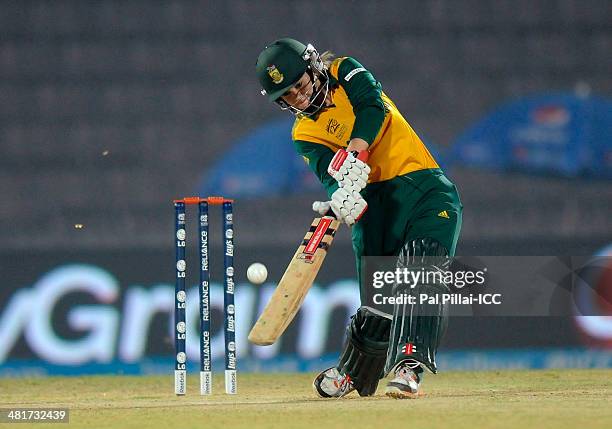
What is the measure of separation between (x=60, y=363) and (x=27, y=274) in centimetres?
52

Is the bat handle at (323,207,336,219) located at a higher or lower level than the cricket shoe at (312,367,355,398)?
higher

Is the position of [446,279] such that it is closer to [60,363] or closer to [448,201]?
[448,201]

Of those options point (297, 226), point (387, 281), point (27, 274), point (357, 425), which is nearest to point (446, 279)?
point (387, 281)

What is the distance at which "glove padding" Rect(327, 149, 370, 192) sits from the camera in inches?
166

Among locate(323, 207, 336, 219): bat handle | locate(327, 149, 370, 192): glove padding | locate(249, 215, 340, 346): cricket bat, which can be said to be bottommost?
locate(249, 215, 340, 346): cricket bat

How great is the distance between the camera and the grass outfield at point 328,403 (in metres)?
3.50

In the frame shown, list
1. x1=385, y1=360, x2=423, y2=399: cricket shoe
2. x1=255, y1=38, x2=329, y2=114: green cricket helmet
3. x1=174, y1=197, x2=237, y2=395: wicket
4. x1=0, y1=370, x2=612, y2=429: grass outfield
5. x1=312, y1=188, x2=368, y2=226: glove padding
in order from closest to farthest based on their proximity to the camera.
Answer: x1=0, y1=370, x2=612, y2=429: grass outfield < x1=385, y1=360, x2=423, y2=399: cricket shoe < x1=312, y1=188, x2=368, y2=226: glove padding < x1=255, y1=38, x2=329, y2=114: green cricket helmet < x1=174, y1=197, x2=237, y2=395: wicket

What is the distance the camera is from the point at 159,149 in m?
7.01

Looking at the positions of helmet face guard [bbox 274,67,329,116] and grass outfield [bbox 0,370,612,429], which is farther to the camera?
helmet face guard [bbox 274,67,329,116]

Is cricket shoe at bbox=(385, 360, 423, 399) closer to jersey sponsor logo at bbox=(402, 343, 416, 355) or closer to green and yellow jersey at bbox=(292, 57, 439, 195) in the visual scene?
jersey sponsor logo at bbox=(402, 343, 416, 355)

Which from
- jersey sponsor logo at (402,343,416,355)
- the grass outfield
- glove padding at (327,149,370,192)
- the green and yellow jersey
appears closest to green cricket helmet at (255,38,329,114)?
the green and yellow jersey

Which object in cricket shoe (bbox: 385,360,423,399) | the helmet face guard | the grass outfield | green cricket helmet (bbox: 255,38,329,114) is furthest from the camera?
the helmet face guard

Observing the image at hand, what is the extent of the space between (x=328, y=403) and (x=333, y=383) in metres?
0.39

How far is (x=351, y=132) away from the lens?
4.39 metres
